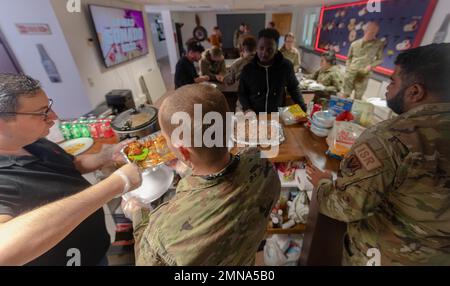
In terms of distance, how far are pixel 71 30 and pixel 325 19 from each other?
21.0 ft

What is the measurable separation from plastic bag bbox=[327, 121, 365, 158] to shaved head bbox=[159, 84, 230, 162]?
0.73m

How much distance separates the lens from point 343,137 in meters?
1.06

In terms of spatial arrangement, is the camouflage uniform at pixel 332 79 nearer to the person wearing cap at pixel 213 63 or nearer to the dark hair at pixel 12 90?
the person wearing cap at pixel 213 63

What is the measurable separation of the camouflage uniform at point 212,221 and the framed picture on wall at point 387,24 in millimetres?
3984

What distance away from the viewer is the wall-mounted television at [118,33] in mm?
2910

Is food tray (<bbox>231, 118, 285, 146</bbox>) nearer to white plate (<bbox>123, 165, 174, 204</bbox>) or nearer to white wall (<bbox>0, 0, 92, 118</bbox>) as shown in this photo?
white plate (<bbox>123, 165, 174, 204</bbox>)

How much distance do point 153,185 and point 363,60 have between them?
14.4 feet

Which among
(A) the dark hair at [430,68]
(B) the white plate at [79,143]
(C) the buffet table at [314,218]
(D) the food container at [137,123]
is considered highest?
(A) the dark hair at [430,68]

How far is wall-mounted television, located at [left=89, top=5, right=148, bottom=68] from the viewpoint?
291 cm

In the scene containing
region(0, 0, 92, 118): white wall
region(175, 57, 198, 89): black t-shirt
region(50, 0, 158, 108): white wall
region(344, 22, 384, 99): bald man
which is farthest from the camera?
region(344, 22, 384, 99): bald man

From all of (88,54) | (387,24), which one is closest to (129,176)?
(88,54)

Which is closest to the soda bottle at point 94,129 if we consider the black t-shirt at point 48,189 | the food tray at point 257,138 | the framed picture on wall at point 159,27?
the black t-shirt at point 48,189

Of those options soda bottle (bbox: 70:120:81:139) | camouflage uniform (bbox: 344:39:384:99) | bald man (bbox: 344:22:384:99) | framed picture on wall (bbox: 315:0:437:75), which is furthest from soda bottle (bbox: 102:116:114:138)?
framed picture on wall (bbox: 315:0:437:75)
